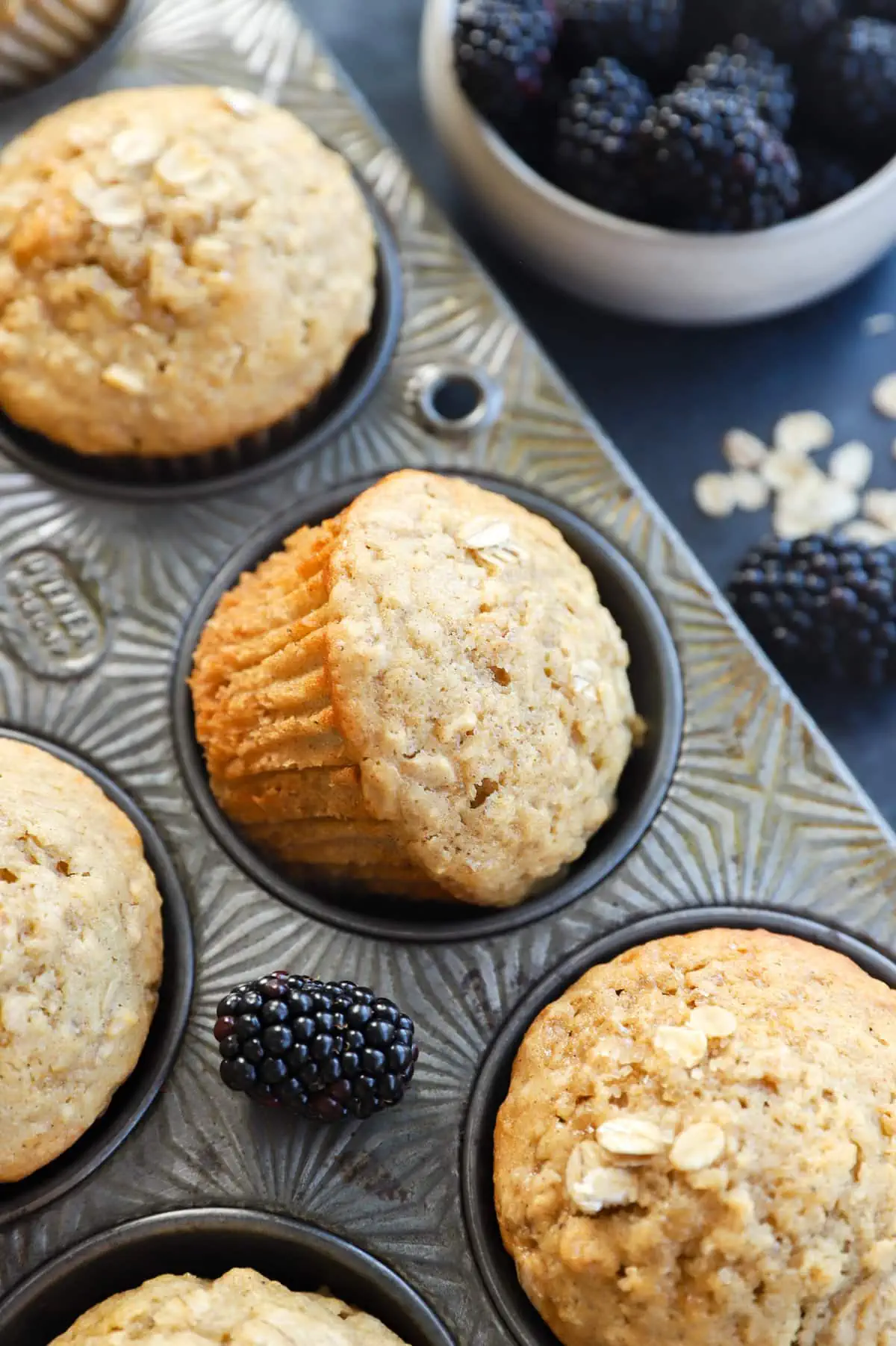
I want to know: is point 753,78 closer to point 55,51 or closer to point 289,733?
point 55,51

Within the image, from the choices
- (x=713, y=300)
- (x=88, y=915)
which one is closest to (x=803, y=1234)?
(x=88, y=915)

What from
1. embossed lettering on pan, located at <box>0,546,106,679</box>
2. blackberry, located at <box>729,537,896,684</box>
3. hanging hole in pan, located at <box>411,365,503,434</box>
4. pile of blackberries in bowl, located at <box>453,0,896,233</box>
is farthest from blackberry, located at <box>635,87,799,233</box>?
embossed lettering on pan, located at <box>0,546,106,679</box>

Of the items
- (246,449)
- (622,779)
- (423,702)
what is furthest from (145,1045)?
(246,449)

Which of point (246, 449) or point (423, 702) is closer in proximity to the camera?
point (423, 702)

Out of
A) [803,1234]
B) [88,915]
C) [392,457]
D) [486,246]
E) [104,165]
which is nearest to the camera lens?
[803,1234]

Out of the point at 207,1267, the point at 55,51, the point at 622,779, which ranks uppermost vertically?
the point at 55,51

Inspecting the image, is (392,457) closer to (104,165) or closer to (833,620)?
(104,165)
